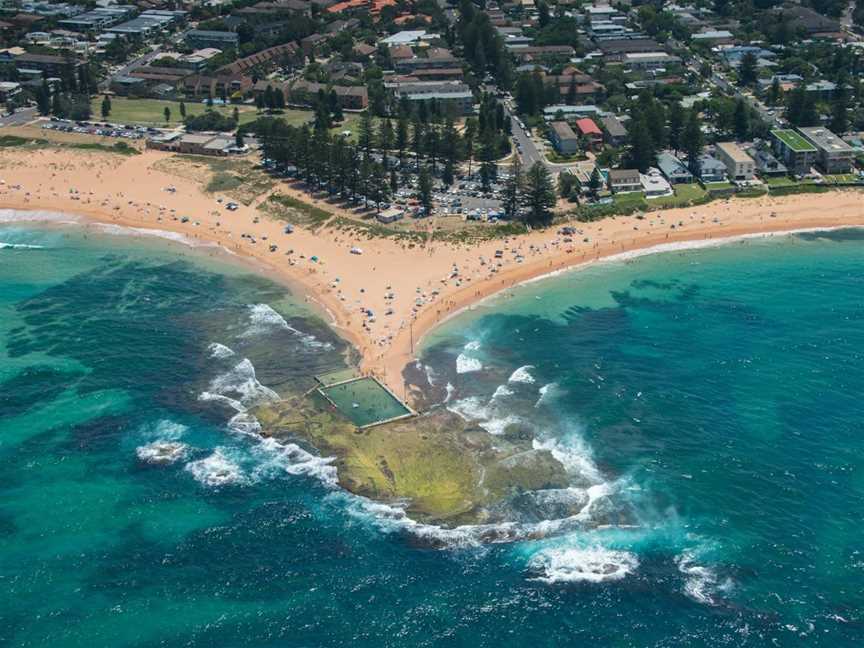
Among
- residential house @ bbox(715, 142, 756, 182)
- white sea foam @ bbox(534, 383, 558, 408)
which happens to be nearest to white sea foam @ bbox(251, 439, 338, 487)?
white sea foam @ bbox(534, 383, 558, 408)

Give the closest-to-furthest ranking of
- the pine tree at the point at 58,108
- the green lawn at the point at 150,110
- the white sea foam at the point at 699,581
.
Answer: the white sea foam at the point at 699,581
the pine tree at the point at 58,108
the green lawn at the point at 150,110

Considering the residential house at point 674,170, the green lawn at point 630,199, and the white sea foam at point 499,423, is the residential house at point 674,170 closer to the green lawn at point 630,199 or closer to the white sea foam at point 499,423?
the green lawn at point 630,199

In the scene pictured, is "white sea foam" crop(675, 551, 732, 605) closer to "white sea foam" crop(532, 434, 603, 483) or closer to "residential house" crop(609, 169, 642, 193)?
"white sea foam" crop(532, 434, 603, 483)

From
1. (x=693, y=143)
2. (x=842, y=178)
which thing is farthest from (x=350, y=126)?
(x=842, y=178)

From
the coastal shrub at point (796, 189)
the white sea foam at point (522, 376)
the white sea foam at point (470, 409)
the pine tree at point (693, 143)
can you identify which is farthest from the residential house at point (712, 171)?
the white sea foam at point (470, 409)

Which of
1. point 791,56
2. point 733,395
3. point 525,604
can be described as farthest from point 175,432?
point 791,56

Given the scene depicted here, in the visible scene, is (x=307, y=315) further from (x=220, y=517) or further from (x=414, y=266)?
(x=220, y=517)

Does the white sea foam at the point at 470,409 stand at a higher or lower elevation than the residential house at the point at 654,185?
lower
